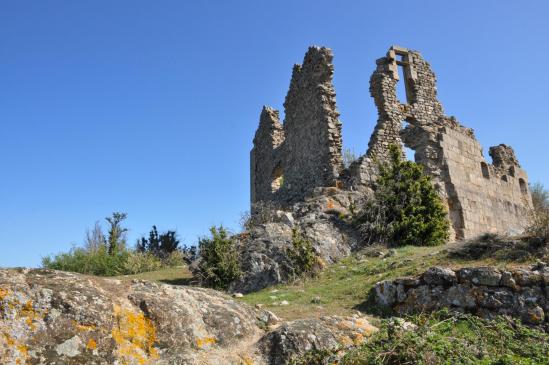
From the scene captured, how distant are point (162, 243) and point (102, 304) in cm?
1722

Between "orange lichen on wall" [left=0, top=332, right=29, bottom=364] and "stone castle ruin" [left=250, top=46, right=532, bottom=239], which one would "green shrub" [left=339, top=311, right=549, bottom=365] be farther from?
"stone castle ruin" [left=250, top=46, right=532, bottom=239]

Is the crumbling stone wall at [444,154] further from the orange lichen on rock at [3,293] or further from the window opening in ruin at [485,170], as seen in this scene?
the orange lichen on rock at [3,293]

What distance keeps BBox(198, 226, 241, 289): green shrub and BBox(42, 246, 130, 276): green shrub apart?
5.68 meters

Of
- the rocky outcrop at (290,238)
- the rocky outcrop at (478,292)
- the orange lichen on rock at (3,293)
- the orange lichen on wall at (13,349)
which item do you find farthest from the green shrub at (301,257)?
the orange lichen on wall at (13,349)

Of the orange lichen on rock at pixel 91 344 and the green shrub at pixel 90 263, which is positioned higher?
the green shrub at pixel 90 263

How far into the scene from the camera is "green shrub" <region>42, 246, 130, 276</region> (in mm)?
15289

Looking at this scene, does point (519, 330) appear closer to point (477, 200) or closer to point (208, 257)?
point (208, 257)

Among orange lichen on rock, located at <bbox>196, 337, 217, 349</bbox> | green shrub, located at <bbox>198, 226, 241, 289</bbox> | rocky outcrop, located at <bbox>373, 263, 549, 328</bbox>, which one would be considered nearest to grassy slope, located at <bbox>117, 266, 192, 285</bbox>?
green shrub, located at <bbox>198, 226, 241, 289</bbox>

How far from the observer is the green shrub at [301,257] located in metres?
10.2

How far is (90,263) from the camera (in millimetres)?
15562

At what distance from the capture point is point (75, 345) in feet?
11.8

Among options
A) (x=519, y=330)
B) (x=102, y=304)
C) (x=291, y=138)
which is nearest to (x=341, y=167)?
(x=291, y=138)

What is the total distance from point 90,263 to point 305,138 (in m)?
8.58

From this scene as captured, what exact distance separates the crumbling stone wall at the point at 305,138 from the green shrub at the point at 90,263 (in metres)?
6.47
